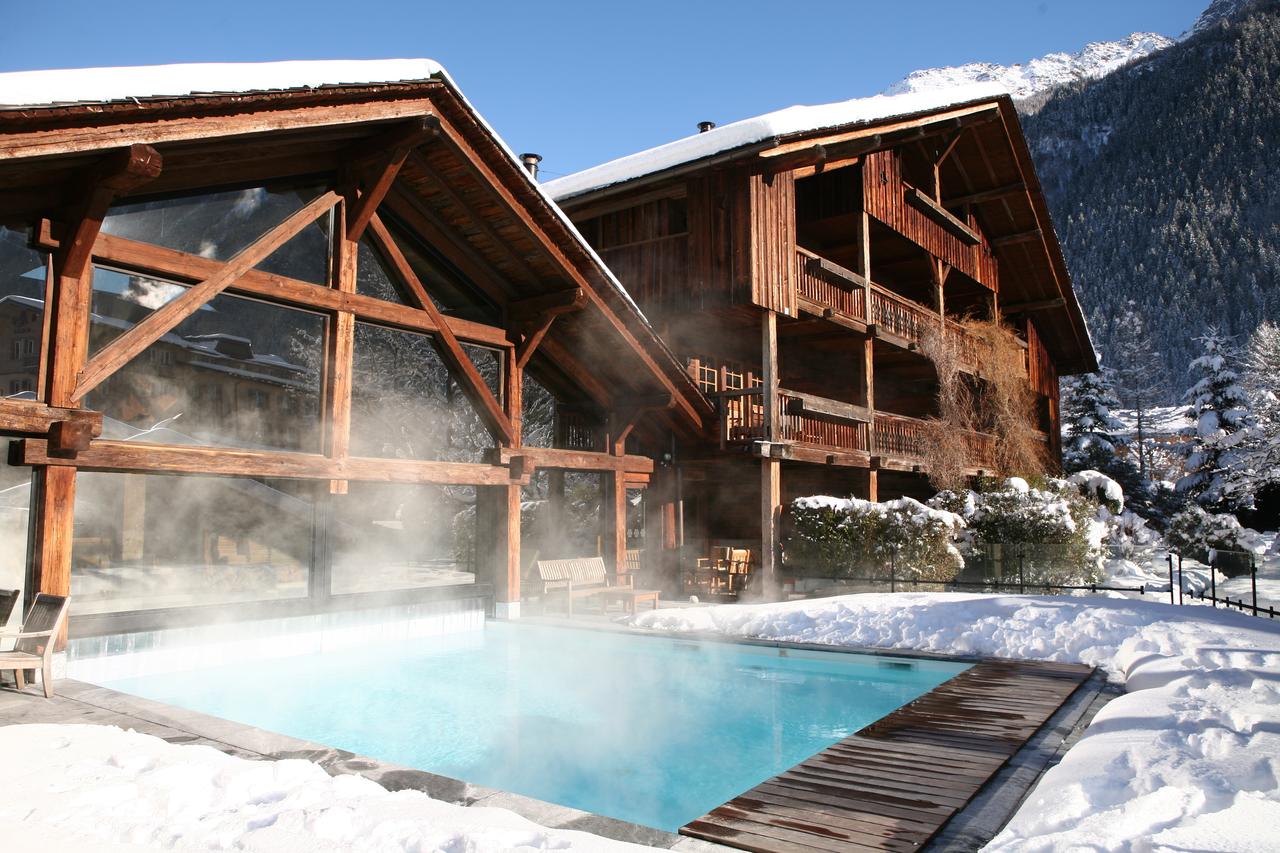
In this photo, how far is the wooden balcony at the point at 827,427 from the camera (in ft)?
51.9

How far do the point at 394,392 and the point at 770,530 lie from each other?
701 centimetres

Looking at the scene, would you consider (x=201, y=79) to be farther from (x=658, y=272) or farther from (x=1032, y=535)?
(x=1032, y=535)

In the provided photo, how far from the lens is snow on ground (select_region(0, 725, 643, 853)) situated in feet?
12.4

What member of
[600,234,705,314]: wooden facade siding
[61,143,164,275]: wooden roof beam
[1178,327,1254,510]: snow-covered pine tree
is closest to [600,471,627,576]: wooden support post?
[600,234,705,314]: wooden facade siding

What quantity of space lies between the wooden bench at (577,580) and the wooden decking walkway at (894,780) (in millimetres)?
6225

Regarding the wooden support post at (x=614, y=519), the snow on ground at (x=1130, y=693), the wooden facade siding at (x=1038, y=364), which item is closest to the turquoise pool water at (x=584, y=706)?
the snow on ground at (x=1130, y=693)

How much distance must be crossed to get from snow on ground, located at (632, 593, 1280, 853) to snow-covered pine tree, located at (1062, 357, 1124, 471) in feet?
90.8

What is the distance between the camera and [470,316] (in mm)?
12242

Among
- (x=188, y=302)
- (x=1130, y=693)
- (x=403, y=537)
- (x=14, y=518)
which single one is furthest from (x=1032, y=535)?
(x=403, y=537)

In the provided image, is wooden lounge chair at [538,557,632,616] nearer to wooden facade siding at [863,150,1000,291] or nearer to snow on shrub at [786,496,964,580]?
snow on shrub at [786,496,964,580]

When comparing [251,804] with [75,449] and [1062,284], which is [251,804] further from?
[1062,284]

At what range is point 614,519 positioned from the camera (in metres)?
14.2

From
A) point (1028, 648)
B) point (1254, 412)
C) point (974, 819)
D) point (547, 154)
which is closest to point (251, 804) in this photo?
point (974, 819)

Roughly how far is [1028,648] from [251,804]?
784 cm
